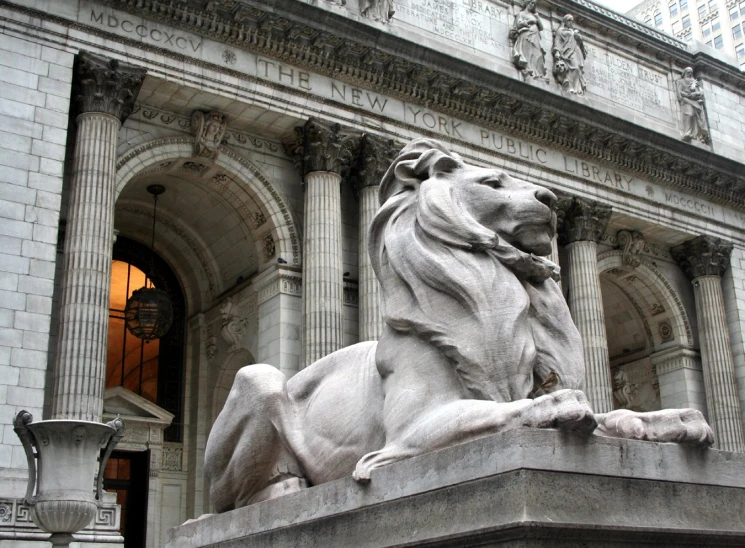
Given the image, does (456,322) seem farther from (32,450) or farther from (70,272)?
(70,272)

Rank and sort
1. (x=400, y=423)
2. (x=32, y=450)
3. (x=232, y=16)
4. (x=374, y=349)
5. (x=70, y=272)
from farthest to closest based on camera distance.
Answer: (x=232, y=16)
(x=70, y=272)
(x=32, y=450)
(x=374, y=349)
(x=400, y=423)

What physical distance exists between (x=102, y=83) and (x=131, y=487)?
9676 millimetres

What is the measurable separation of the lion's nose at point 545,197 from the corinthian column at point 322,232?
1407cm

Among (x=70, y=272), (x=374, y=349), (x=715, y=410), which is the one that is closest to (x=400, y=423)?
(x=374, y=349)

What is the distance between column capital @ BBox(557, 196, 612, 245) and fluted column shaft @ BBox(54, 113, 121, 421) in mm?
12678

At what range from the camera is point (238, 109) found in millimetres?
20266

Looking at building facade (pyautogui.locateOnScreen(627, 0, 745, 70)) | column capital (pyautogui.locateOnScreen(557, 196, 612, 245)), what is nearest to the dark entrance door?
column capital (pyautogui.locateOnScreen(557, 196, 612, 245))

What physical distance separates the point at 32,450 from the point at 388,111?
42.9 ft

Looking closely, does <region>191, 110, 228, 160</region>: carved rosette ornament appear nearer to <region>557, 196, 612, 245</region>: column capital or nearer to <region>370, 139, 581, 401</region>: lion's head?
<region>557, 196, 612, 245</region>: column capital

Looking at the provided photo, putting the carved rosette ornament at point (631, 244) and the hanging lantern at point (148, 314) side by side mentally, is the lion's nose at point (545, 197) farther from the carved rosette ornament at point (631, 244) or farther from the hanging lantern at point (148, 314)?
the carved rosette ornament at point (631, 244)

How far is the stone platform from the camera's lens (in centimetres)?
328

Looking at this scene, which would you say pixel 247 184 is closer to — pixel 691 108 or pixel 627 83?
pixel 627 83

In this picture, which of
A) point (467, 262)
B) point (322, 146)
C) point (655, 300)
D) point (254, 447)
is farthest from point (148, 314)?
point (655, 300)

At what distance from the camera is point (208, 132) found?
66.4 ft
